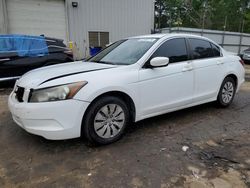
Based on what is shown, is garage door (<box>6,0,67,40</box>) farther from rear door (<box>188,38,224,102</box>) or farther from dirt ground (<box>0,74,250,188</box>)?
rear door (<box>188,38,224,102</box>)

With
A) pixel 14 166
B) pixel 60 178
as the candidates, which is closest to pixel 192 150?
pixel 60 178

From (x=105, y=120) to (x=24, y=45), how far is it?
5.09 meters

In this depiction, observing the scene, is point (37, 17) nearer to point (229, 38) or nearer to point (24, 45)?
point (24, 45)

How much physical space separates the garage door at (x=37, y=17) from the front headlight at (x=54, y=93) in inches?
374

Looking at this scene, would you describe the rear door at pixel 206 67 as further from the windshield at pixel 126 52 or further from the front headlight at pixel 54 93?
the front headlight at pixel 54 93

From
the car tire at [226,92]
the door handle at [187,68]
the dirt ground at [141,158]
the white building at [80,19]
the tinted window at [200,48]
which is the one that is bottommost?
the dirt ground at [141,158]

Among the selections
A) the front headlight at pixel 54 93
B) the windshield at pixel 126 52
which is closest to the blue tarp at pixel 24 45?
the windshield at pixel 126 52

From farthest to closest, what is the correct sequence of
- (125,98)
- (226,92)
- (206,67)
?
1. (226,92)
2. (206,67)
3. (125,98)

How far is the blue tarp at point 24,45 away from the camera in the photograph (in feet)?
22.9

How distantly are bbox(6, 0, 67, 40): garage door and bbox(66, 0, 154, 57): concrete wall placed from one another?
0.46m

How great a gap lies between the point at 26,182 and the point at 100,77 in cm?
152

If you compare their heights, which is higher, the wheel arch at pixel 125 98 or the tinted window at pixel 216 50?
the tinted window at pixel 216 50

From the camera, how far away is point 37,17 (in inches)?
462

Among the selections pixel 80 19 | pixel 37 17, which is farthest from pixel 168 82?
pixel 80 19
